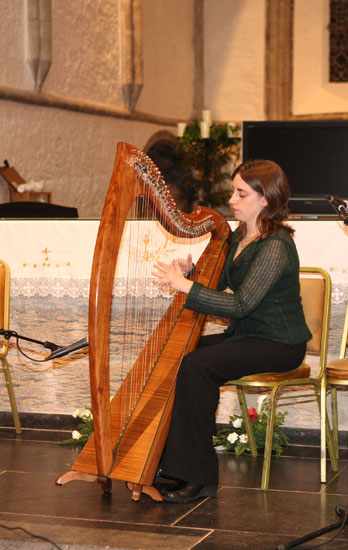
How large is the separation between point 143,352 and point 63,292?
1137 millimetres

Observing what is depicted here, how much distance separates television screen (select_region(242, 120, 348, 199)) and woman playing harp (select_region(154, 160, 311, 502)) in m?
1.13

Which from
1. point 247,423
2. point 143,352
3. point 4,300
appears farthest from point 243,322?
point 4,300

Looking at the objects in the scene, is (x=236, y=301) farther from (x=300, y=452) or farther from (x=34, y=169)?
(x=34, y=169)

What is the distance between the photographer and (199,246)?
164 inches

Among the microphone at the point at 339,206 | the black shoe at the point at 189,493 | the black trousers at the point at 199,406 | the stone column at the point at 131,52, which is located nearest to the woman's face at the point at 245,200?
the black trousers at the point at 199,406

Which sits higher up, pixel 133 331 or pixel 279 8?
pixel 279 8

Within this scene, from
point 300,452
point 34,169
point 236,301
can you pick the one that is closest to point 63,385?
point 300,452

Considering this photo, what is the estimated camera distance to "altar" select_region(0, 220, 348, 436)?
419 centimetres

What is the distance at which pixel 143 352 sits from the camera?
3320 mm

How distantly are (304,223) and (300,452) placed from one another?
1093 mm

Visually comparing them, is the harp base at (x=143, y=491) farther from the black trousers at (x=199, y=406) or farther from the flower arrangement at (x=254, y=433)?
the flower arrangement at (x=254, y=433)

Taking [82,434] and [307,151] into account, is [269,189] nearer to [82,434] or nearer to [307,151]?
[307,151]

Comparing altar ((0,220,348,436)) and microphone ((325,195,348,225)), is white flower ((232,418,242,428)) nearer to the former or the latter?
altar ((0,220,348,436))

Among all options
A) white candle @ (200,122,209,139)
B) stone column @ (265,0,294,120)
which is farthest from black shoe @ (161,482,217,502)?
stone column @ (265,0,294,120)
